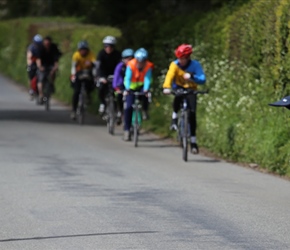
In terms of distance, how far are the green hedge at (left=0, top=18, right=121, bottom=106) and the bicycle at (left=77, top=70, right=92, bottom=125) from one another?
524cm

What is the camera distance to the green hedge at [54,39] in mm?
34344

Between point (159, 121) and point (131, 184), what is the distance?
910 centimetres

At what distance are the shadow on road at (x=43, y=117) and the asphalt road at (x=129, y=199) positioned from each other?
4831 millimetres

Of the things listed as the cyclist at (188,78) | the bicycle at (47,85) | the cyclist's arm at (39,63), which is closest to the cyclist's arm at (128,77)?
the cyclist at (188,78)

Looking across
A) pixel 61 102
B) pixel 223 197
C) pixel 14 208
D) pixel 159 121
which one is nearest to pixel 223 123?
pixel 159 121

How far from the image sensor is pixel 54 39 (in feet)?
135

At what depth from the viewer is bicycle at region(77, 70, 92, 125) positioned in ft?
86.2

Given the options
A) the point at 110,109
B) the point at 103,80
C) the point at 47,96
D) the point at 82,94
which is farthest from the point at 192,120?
the point at 47,96

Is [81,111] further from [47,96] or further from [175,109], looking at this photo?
[175,109]

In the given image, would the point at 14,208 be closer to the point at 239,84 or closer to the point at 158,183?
the point at 158,183

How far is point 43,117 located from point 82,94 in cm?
169

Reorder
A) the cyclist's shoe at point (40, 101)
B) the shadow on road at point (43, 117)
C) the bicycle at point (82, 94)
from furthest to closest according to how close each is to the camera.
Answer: the cyclist's shoe at point (40, 101) < the shadow on road at point (43, 117) < the bicycle at point (82, 94)

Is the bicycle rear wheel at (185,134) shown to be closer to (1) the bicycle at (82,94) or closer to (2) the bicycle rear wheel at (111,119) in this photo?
(2) the bicycle rear wheel at (111,119)

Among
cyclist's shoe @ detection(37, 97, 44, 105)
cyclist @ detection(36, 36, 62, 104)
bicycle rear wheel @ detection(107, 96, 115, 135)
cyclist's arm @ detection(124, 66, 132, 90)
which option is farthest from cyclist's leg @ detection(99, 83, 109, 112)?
cyclist's shoe @ detection(37, 97, 44, 105)
